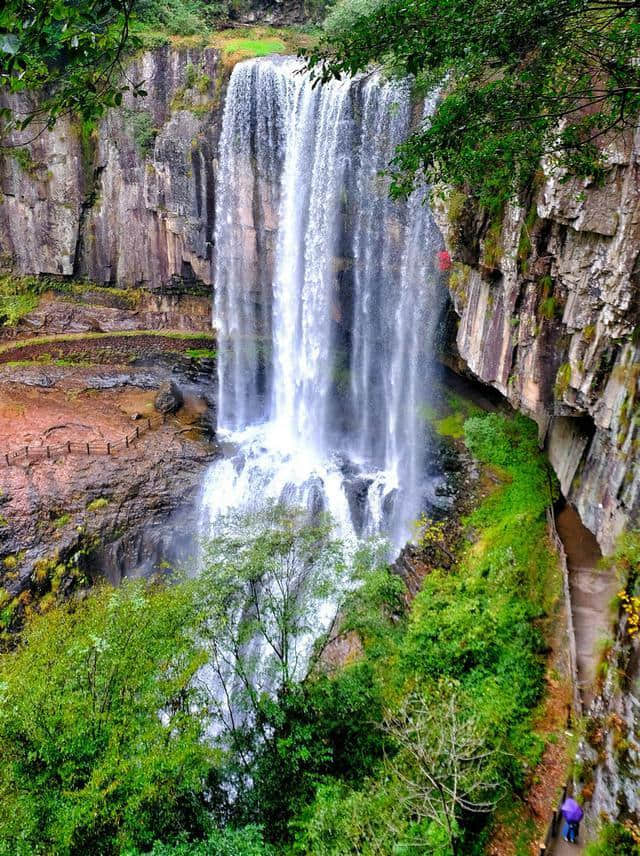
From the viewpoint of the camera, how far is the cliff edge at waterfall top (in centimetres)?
637

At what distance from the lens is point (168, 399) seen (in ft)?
71.3

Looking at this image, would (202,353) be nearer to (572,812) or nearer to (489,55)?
(489,55)

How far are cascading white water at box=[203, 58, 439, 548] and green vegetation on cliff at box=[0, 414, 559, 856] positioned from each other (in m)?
6.05

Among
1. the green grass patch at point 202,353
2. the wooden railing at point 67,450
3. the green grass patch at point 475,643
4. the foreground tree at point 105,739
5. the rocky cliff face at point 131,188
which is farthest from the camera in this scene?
the green grass patch at point 202,353

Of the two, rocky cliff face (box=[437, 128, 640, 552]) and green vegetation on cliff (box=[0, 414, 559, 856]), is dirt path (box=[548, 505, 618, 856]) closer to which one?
green vegetation on cliff (box=[0, 414, 559, 856])

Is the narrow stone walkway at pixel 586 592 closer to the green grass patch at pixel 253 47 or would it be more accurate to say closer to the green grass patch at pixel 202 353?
the green grass patch at pixel 202 353

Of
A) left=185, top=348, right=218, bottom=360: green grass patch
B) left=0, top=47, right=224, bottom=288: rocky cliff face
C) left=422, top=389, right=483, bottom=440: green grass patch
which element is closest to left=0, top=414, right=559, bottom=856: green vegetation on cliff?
left=422, top=389, right=483, bottom=440: green grass patch

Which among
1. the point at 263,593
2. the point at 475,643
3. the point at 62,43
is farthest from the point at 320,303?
the point at 62,43

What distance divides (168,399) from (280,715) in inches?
597

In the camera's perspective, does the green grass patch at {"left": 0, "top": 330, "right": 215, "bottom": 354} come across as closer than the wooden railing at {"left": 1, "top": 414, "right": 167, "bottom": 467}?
No

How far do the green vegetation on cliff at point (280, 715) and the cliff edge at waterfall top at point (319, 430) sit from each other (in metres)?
0.06

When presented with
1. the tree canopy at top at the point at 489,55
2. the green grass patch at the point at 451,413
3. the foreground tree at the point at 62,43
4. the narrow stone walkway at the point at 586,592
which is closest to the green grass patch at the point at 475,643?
the narrow stone walkway at the point at 586,592

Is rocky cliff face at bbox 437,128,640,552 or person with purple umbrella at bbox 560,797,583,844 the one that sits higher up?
rocky cliff face at bbox 437,128,640,552

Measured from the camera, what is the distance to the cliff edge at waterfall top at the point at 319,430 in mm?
6367
